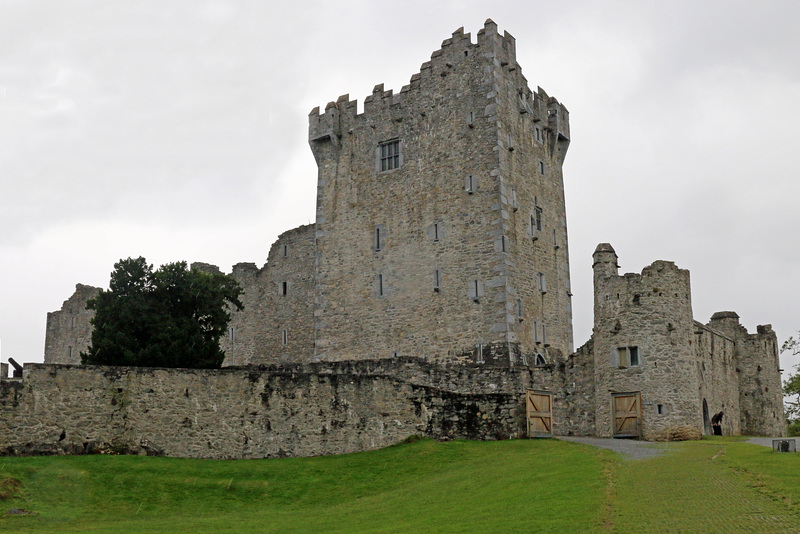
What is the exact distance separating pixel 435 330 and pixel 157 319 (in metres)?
12.3

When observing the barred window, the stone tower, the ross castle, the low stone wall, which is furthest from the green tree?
the barred window

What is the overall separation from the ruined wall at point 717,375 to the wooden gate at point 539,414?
629cm

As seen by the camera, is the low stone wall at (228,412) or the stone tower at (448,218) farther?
the stone tower at (448,218)

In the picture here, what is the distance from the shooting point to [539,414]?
110 ft

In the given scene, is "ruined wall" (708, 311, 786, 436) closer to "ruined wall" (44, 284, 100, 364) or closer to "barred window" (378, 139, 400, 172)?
"barred window" (378, 139, 400, 172)

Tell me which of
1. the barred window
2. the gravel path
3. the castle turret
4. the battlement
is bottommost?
the gravel path

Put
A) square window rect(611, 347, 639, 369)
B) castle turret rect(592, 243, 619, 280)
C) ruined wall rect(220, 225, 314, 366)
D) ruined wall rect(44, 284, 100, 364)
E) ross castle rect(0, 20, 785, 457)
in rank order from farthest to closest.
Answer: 1. ruined wall rect(44, 284, 100, 364)
2. ruined wall rect(220, 225, 314, 366)
3. castle turret rect(592, 243, 619, 280)
4. square window rect(611, 347, 639, 369)
5. ross castle rect(0, 20, 785, 457)

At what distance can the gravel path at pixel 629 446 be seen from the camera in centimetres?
2767

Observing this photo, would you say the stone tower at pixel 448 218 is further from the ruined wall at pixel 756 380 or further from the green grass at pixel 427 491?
the green grass at pixel 427 491

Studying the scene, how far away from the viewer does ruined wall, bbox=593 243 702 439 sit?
Result: 34.1 meters

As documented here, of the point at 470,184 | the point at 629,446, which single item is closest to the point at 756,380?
the point at 470,184

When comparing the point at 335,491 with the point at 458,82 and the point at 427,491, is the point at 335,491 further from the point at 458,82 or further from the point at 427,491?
the point at 458,82

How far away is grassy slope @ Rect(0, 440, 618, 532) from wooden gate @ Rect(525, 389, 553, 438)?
1.63m

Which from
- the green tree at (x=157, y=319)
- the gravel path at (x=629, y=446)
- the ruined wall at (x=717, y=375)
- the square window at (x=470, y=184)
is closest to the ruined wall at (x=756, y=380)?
the ruined wall at (x=717, y=375)
